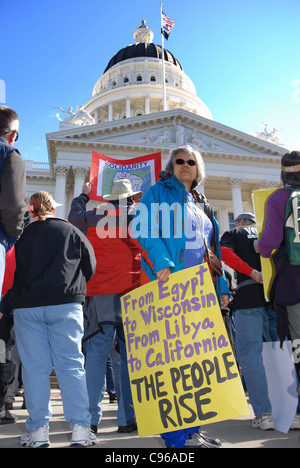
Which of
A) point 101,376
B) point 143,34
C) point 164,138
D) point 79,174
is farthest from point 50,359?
point 143,34

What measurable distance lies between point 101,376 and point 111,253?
1.13 m

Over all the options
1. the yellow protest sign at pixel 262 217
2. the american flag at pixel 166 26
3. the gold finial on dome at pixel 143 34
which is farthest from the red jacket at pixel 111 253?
the gold finial on dome at pixel 143 34

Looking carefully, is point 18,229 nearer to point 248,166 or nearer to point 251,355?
point 251,355

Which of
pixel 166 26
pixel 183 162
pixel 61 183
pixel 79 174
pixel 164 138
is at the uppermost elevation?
pixel 166 26

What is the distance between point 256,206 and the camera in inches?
152

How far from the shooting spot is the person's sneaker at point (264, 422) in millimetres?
3664

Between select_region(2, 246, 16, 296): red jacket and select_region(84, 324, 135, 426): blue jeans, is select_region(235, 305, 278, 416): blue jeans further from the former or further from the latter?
select_region(2, 246, 16, 296): red jacket

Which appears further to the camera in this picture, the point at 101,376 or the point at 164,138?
the point at 164,138

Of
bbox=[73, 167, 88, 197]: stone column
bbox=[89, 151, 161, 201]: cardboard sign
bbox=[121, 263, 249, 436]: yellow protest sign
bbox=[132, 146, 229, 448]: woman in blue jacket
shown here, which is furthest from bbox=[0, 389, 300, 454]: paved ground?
bbox=[73, 167, 88, 197]: stone column

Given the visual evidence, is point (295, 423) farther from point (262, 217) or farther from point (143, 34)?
point (143, 34)

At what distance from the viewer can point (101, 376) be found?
3.74 metres

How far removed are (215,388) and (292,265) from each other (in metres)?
1.24
